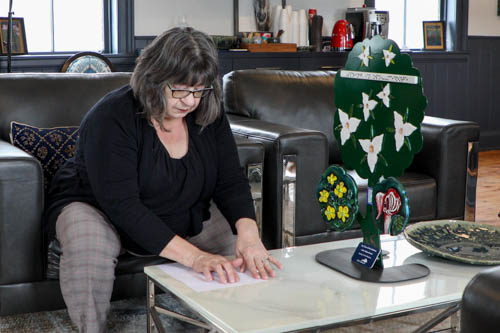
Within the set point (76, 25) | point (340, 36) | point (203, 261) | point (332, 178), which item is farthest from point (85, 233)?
point (340, 36)

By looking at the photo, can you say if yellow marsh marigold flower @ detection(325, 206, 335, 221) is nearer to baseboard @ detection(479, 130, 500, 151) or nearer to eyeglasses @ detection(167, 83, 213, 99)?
eyeglasses @ detection(167, 83, 213, 99)

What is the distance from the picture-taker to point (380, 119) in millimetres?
1652

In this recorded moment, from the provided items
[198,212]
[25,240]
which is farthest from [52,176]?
[198,212]

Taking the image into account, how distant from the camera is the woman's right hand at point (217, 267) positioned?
159 centimetres

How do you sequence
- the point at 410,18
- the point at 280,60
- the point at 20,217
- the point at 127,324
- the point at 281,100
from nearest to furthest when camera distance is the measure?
1. the point at 20,217
2. the point at 127,324
3. the point at 281,100
4. the point at 280,60
5. the point at 410,18

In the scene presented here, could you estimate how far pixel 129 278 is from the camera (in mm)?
2213

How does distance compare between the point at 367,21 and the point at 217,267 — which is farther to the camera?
the point at 367,21

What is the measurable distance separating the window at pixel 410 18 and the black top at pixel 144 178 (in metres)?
4.70

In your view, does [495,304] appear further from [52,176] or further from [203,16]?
[203,16]

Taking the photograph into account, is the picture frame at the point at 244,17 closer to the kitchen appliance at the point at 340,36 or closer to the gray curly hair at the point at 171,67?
the kitchen appliance at the point at 340,36

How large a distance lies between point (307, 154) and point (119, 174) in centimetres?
92

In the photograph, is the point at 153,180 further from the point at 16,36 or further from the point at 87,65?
the point at 16,36

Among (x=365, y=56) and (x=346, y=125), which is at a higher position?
(x=365, y=56)

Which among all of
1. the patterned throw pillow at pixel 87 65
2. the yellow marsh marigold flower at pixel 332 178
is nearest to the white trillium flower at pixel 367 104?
the yellow marsh marigold flower at pixel 332 178
